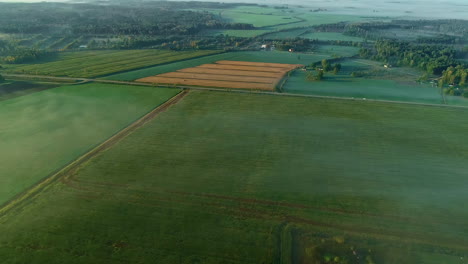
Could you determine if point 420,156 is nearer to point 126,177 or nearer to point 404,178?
point 404,178

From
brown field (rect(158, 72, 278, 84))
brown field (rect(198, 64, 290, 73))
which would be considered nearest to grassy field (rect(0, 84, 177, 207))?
brown field (rect(158, 72, 278, 84))

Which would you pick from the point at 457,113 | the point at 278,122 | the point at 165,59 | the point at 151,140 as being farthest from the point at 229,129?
the point at 165,59

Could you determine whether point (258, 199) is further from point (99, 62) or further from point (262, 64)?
point (99, 62)

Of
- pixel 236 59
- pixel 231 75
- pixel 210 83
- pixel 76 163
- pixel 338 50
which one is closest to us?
pixel 76 163

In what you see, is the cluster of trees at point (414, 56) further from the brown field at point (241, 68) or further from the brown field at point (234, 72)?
the brown field at point (234, 72)

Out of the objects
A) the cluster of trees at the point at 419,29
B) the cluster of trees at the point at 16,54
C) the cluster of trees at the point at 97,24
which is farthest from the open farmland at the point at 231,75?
the cluster of trees at the point at 419,29

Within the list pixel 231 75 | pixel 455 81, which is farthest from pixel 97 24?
pixel 455 81
